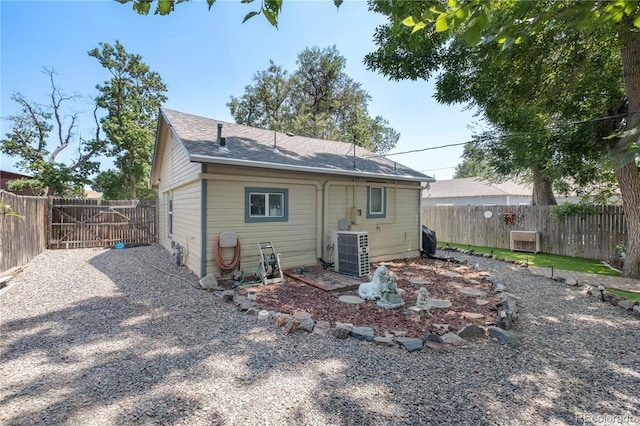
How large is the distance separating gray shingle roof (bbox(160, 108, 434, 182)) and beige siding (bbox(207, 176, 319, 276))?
18.7 inches

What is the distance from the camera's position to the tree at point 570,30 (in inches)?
77.9

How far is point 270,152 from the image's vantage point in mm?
7520

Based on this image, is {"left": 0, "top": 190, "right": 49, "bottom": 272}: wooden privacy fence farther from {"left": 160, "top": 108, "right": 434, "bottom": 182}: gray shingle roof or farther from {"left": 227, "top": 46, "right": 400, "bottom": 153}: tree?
{"left": 227, "top": 46, "right": 400, "bottom": 153}: tree

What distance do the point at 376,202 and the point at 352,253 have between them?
259cm

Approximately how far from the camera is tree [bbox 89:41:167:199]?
18.9 m

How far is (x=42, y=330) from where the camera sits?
3.97m

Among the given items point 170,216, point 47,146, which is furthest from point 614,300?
point 47,146

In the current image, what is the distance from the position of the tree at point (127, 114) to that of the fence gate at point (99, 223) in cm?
856

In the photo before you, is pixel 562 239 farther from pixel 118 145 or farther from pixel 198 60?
pixel 118 145

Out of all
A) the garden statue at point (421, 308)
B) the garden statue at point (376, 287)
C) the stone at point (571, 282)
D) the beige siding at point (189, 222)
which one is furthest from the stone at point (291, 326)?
the stone at point (571, 282)

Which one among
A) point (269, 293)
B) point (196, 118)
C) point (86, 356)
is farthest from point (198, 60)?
point (86, 356)

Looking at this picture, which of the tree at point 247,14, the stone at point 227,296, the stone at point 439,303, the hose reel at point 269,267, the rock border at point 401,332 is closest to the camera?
the tree at point 247,14

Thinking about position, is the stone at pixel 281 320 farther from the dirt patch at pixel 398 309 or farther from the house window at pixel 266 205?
the house window at pixel 266 205

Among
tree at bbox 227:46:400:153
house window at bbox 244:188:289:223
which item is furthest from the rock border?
tree at bbox 227:46:400:153
